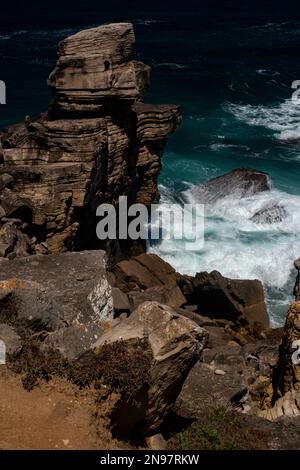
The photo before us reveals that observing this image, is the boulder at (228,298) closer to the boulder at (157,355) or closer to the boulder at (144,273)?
the boulder at (144,273)

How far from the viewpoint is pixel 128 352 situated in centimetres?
1179

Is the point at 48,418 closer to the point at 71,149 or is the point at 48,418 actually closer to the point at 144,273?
the point at 71,149

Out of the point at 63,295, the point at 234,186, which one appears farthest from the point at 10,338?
the point at 234,186

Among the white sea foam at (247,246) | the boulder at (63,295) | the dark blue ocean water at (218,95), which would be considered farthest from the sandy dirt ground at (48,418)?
the white sea foam at (247,246)

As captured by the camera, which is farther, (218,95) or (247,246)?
(218,95)

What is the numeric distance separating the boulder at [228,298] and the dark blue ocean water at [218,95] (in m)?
2.02

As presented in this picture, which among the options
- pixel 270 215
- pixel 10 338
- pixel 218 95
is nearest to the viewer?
pixel 10 338

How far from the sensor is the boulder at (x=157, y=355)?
11.8 meters

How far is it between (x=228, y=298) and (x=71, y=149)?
33.7 ft

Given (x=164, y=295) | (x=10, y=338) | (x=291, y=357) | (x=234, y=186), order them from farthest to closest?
→ (x=234, y=186), (x=164, y=295), (x=291, y=357), (x=10, y=338)

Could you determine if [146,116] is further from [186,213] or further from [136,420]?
[136,420]

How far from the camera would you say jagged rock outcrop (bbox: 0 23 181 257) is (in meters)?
25.2

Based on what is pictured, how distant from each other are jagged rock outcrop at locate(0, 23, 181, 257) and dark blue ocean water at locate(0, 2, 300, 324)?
10.0m

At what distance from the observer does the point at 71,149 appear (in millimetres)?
26156
